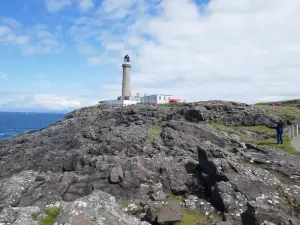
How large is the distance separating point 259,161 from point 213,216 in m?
8.11

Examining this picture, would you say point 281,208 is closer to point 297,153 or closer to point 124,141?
point 297,153

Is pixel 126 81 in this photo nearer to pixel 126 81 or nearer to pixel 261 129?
pixel 126 81

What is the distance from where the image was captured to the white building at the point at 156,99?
293ft

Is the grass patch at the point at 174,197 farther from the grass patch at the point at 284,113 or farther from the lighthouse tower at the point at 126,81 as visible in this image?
the lighthouse tower at the point at 126,81

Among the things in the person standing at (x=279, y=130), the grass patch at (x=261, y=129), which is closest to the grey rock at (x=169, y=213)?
the person standing at (x=279, y=130)

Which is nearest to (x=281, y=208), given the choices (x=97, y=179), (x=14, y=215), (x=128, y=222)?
(x=128, y=222)

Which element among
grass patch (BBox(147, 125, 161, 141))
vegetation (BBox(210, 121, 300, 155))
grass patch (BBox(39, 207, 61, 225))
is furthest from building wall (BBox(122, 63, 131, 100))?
grass patch (BBox(39, 207, 61, 225))

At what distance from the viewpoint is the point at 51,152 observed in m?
29.8

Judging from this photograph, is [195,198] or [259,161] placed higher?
[259,161]

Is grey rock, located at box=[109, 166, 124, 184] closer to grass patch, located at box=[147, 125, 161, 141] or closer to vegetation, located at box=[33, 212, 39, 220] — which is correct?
vegetation, located at box=[33, 212, 39, 220]

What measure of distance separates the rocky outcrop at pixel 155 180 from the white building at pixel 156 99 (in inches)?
2193

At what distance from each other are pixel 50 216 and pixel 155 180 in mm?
8592

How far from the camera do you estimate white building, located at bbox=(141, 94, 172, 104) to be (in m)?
89.4

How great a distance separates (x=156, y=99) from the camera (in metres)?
89.6
